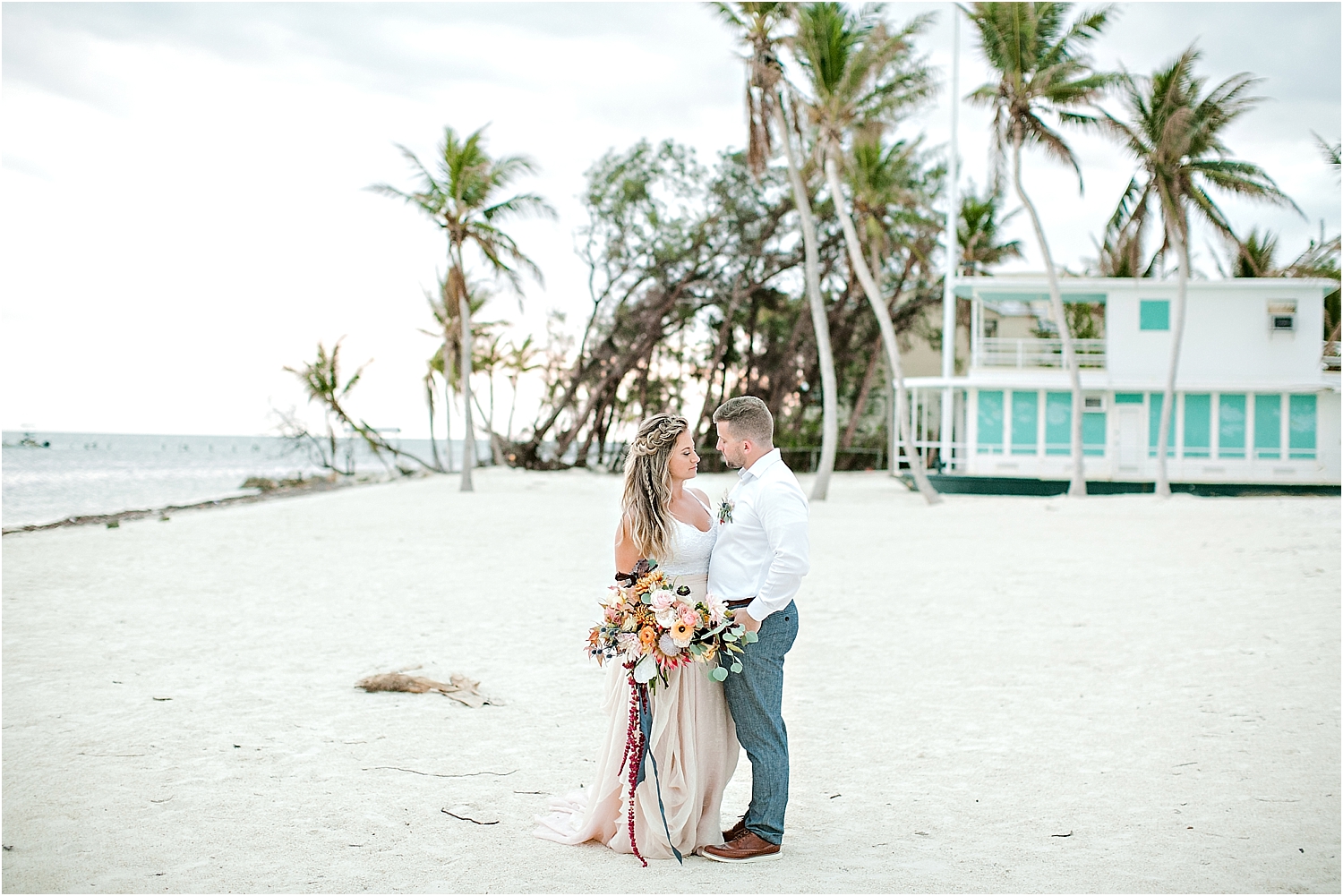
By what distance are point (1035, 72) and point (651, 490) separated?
20.5 m

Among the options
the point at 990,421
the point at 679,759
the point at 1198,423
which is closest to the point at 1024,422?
the point at 990,421

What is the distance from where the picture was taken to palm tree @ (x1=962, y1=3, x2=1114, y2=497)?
68.2ft

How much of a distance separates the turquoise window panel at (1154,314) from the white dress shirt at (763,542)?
24.8 metres

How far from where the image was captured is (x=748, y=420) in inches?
145

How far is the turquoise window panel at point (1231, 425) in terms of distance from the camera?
2559 centimetres

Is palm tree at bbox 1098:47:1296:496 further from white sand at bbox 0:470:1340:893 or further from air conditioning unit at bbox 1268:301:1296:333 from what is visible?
white sand at bbox 0:470:1340:893

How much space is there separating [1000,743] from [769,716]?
2.02 metres

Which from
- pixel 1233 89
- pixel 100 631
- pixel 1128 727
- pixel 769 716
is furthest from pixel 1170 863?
pixel 1233 89

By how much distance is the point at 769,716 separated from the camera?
3680 millimetres

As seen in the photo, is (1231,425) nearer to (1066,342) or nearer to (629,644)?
(1066,342)

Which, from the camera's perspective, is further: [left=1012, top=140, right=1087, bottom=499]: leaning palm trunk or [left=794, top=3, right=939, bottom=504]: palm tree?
[left=1012, top=140, right=1087, bottom=499]: leaning palm trunk

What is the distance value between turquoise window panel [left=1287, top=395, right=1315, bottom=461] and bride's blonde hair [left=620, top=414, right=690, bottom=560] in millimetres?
26133

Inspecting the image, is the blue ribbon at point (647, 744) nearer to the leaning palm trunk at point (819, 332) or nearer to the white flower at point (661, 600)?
the white flower at point (661, 600)

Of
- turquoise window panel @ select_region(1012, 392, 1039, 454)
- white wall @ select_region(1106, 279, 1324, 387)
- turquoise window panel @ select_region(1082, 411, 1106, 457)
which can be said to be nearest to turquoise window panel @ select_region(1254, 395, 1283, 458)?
white wall @ select_region(1106, 279, 1324, 387)
